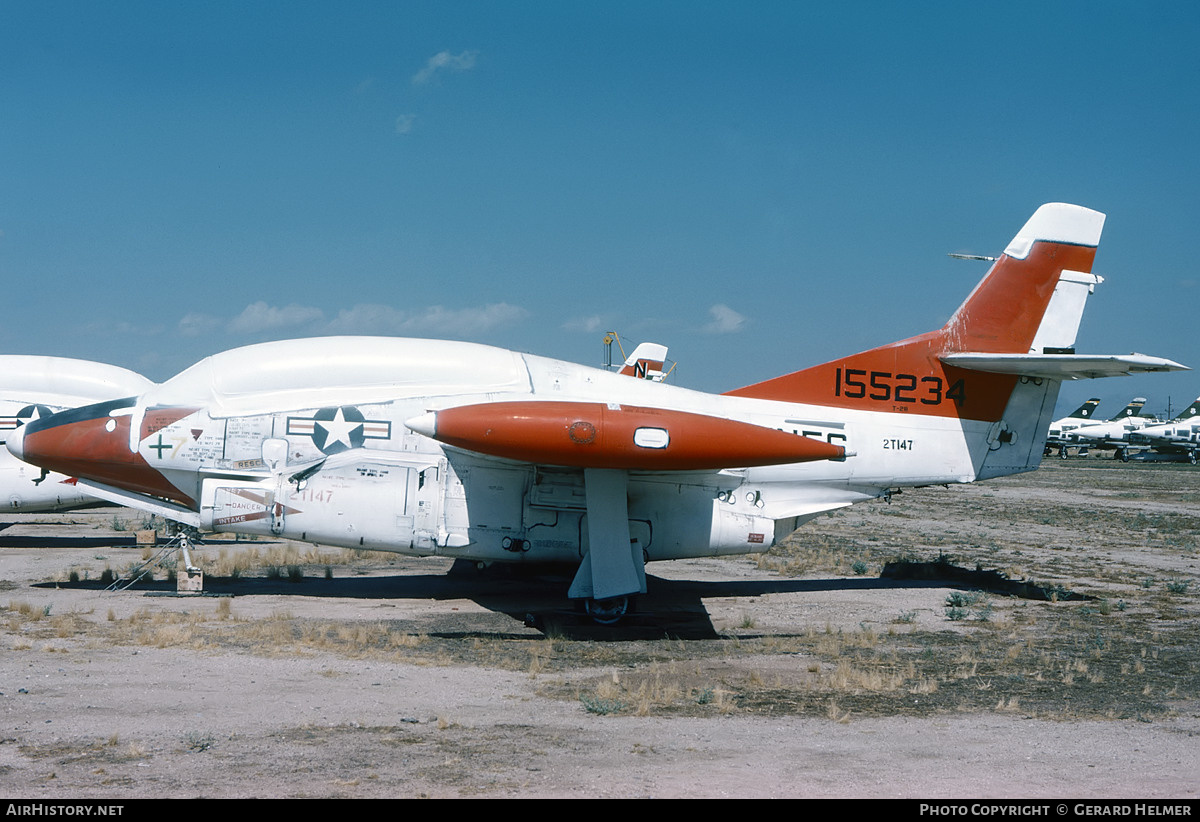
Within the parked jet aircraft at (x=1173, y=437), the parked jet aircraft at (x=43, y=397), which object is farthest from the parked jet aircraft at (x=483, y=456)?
the parked jet aircraft at (x=1173, y=437)

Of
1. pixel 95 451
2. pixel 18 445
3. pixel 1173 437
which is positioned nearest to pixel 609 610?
pixel 95 451

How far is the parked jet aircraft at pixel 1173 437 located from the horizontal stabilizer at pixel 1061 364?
67896 millimetres

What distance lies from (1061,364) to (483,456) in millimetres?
8369

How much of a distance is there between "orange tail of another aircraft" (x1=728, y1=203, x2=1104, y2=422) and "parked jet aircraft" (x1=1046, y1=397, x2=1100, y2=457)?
66.2 metres

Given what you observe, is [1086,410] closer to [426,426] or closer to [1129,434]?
[1129,434]

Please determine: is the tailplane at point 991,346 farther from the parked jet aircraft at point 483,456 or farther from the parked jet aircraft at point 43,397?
the parked jet aircraft at point 43,397

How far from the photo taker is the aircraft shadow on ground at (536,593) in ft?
39.8

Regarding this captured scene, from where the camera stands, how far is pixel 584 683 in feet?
31.1

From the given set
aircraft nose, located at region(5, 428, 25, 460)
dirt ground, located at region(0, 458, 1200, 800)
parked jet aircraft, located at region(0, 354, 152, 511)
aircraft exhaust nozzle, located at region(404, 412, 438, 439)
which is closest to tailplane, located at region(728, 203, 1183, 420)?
dirt ground, located at region(0, 458, 1200, 800)

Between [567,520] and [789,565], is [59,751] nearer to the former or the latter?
[567,520]

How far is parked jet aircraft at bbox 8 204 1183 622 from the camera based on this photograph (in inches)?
487

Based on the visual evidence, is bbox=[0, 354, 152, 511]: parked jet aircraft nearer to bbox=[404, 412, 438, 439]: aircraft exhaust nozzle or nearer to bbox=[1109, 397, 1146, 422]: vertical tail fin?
bbox=[404, 412, 438, 439]: aircraft exhaust nozzle

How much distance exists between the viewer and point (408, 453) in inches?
506
